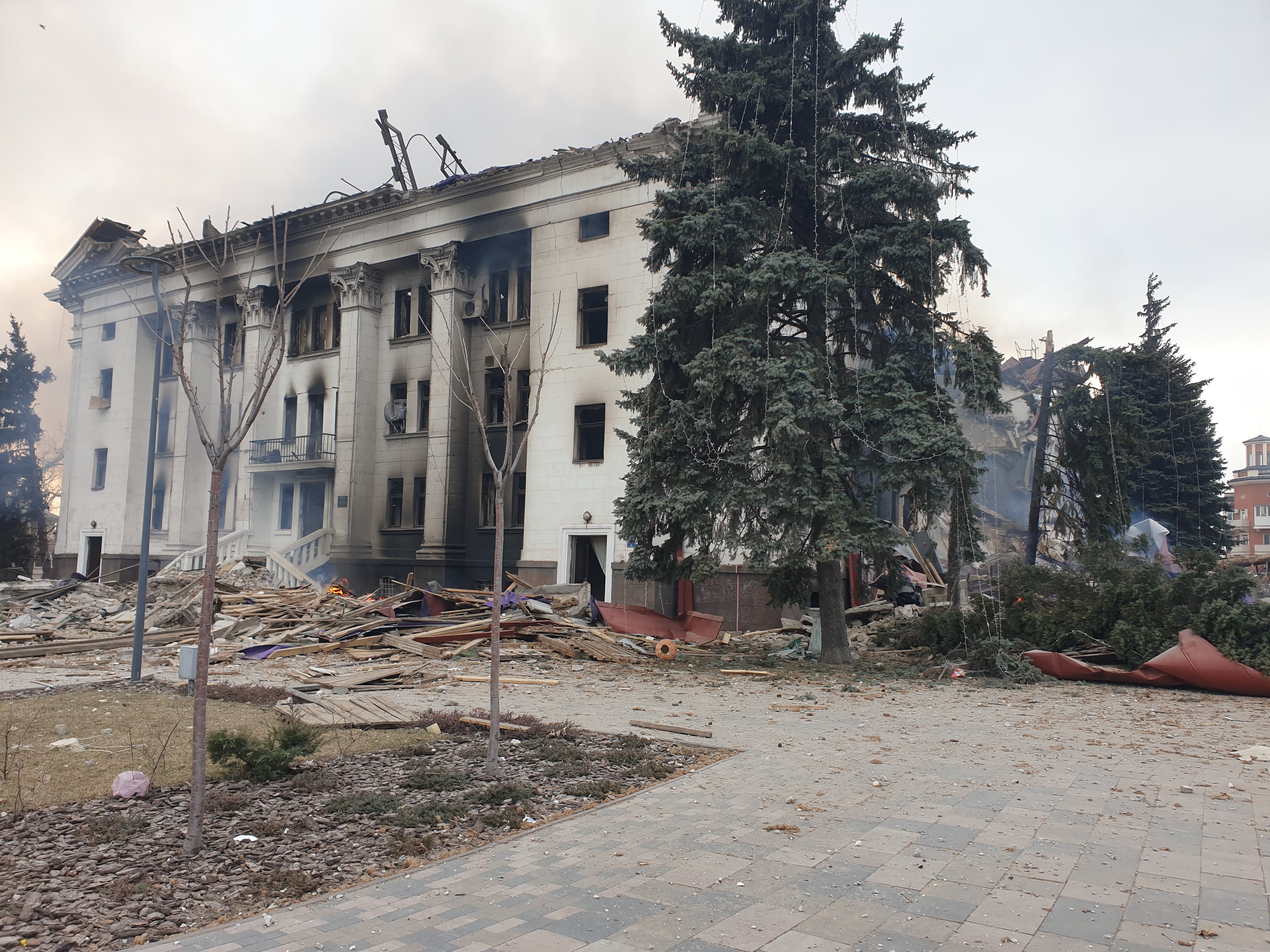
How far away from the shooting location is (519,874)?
188 inches

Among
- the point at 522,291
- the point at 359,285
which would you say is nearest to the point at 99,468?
the point at 359,285

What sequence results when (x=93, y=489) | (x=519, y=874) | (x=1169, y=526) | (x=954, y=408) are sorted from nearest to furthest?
1. (x=519, y=874)
2. (x=954, y=408)
3. (x=1169, y=526)
4. (x=93, y=489)

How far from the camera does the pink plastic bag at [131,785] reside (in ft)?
19.9

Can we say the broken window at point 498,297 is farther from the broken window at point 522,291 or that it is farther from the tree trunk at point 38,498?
the tree trunk at point 38,498

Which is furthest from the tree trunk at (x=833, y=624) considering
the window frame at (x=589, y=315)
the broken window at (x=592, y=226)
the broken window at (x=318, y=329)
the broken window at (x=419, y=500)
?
the broken window at (x=318, y=329)

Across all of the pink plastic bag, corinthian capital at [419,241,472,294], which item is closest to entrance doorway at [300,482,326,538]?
corinthian capital at [419,241,472,294]

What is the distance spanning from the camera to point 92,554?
3891cm

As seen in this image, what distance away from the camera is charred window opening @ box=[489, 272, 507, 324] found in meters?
28.7

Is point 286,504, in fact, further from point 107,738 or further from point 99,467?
point 107,738

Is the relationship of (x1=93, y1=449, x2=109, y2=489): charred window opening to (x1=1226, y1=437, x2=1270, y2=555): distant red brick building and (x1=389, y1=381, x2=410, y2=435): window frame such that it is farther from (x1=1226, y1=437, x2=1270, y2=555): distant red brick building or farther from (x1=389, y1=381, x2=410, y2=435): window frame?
(x1=1226, y1=437, x2=1270, y2=555): distant red brick building

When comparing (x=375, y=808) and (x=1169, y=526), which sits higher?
(x=1169, y=526)

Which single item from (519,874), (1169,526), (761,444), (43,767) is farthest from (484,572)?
(1169,526)

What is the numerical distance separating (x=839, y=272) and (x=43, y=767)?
14.3m

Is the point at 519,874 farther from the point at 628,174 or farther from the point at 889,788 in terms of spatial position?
the point at 628,174
